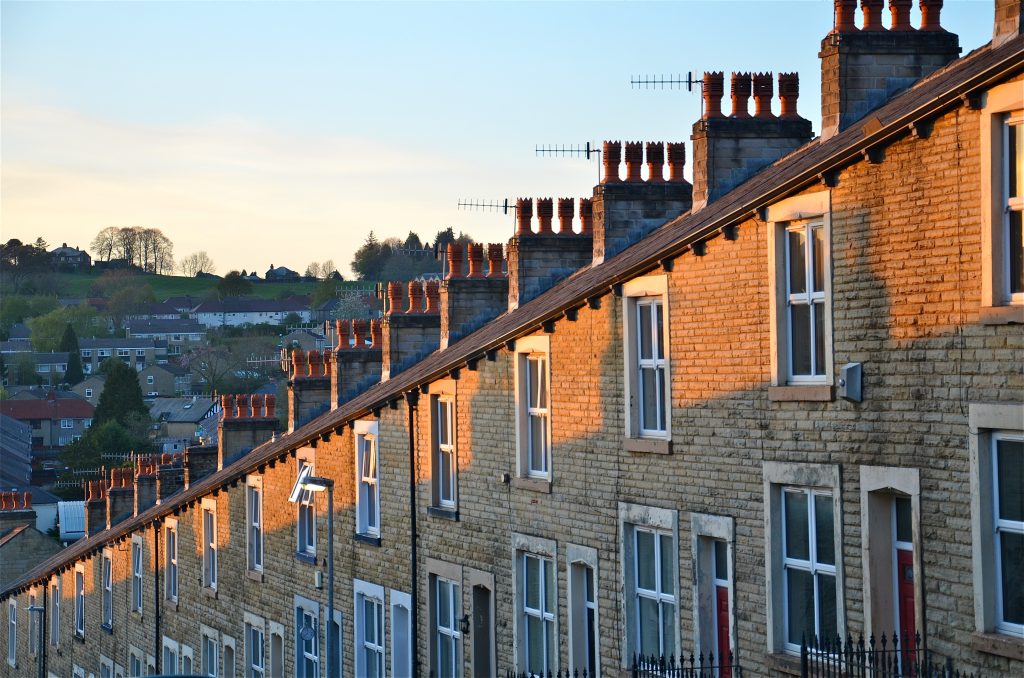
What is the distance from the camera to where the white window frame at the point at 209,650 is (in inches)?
1262

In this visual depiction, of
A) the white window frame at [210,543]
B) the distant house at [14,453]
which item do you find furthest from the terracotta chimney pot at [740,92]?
the distant house at [14,453]

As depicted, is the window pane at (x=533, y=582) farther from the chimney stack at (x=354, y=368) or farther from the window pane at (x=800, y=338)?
the chimney stack at (x=354, y=368)

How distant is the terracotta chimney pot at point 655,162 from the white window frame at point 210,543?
14.4 meters

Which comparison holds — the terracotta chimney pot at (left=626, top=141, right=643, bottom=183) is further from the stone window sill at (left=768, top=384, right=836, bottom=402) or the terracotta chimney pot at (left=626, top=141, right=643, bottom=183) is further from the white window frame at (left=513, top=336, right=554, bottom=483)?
the stone window sill at (left=768, top=384, right=836, bottom=402)

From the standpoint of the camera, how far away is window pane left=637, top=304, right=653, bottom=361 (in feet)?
55.7

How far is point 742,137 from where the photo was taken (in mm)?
19156

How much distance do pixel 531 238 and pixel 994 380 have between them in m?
12.8

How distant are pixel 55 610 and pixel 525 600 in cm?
2744

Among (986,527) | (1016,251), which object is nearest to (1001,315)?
(1016,251)

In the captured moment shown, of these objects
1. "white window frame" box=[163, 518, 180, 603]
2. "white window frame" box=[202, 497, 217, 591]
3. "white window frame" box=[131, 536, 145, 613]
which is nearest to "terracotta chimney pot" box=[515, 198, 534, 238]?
"white window frame" box=[202, 497, 217, 591]

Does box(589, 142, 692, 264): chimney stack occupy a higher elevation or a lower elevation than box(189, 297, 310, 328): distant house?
lower

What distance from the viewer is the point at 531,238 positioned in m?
24.0

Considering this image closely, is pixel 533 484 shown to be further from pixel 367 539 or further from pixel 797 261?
pixel 797 261

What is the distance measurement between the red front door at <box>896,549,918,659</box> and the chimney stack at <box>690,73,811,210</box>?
22.9 ft
